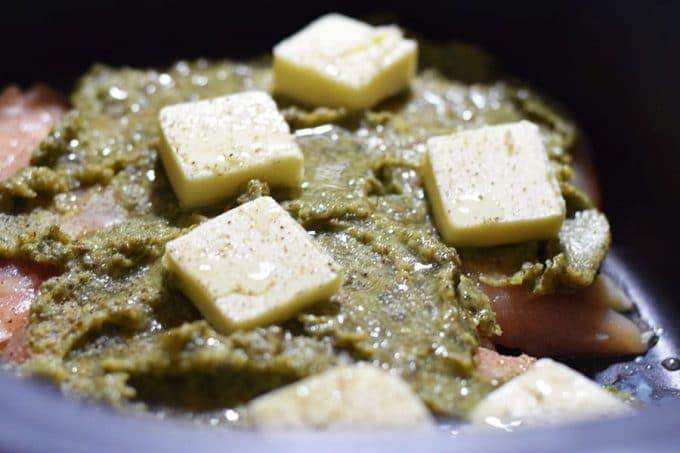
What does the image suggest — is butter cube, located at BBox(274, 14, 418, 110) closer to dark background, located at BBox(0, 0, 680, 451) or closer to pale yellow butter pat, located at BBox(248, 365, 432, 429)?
dark background, located at BBox(0, 0, 680, 451)

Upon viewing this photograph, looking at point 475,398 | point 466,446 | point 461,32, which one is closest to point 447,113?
point 461,32

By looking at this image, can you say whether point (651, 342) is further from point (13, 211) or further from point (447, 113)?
point (13, 211)

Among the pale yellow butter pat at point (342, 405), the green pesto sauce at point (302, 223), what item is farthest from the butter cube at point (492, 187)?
the pale yellow butter pat at point (342, 405)

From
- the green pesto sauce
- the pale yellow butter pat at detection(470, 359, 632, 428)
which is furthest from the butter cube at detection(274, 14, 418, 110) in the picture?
the pale yellow butter pat at detection(470, 359, 632, 428)

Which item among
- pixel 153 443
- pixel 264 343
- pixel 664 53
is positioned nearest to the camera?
pixel 153 443

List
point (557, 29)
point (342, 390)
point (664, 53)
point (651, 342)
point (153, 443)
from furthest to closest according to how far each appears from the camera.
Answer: point (557, 29) → point (664, 53) → point (651, 342) → point (342, 390) → point (153, 443)

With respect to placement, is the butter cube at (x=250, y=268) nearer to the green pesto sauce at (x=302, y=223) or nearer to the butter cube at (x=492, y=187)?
the green pesto sauce at (x=302, y=223)

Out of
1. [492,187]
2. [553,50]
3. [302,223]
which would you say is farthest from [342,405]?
[553,50]
